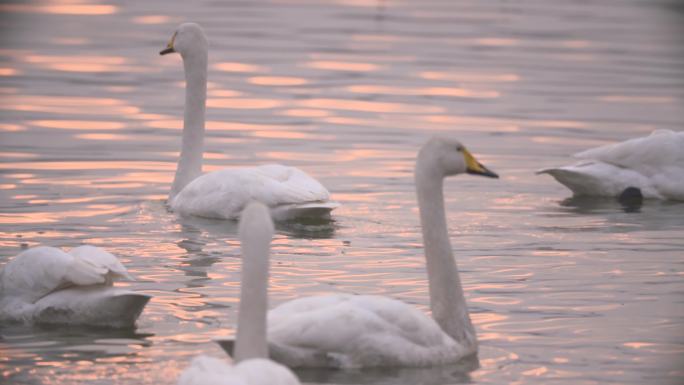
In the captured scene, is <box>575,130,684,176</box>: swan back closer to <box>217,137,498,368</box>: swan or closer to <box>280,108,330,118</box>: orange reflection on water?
<box>280,108,330,118</box>: orange reflection on water

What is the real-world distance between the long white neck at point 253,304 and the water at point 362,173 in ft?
3.88

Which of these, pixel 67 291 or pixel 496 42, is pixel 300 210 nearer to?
pixel 67 291

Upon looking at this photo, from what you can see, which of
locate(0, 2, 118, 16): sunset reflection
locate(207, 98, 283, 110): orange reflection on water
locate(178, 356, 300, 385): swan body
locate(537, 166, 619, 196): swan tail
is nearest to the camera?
locate(178, 356, 300, 385): swan body

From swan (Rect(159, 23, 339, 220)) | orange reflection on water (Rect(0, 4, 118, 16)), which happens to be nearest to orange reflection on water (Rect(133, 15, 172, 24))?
orange reflection on water (Rect(0, 4, 118, 16))

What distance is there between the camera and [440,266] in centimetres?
955

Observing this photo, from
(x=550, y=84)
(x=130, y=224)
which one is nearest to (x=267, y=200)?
(x=130, y=224)

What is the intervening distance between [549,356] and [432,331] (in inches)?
33.6

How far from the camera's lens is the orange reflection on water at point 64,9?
124 ft

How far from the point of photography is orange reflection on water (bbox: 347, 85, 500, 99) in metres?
23.9

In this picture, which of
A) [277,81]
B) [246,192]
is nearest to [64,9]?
[277,81]

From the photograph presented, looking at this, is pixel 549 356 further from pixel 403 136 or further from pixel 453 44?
pixel 453 44

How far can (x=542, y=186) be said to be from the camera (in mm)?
16641

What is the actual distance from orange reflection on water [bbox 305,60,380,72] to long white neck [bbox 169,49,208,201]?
36.3 ft

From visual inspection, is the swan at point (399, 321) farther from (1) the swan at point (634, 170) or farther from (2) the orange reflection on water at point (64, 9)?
(2) the orange reflection on water at point (64, 9)
